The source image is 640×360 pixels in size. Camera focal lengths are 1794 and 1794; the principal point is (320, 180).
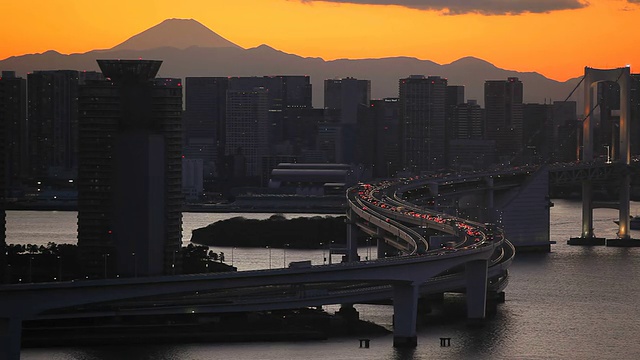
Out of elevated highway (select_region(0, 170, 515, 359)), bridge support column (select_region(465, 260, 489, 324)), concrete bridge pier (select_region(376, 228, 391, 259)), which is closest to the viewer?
elevated highway (select_region(0, 170, 515, 359))

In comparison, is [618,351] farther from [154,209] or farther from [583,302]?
[154,209]

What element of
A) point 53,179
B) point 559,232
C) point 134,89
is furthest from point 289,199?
point 134,89

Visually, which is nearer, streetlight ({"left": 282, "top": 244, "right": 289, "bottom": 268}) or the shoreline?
streetlight ({"left": 282, "top": 244, "right": 289, "bottom": 268})

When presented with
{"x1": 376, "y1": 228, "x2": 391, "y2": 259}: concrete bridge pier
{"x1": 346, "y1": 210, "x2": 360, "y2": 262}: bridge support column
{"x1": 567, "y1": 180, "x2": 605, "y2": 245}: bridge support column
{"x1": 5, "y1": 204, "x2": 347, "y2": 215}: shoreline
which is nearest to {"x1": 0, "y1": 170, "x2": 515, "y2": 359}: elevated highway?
{"x1": 376, "y1": 228, "x2": 391, "y2": 259}: concrete bridge pier

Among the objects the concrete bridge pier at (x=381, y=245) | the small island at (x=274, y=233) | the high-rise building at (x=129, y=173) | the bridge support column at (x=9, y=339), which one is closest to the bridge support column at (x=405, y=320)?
the bridge support column at (x=9, y=339)

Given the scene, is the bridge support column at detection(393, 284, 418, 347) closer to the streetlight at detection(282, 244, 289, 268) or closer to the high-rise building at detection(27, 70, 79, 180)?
the streetlight at detection(282, 244, 289, 268)

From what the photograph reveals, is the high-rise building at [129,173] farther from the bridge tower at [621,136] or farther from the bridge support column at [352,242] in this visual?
the bridge tower at [621,136]

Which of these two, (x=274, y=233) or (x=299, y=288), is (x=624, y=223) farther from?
(x=299, y=288)
